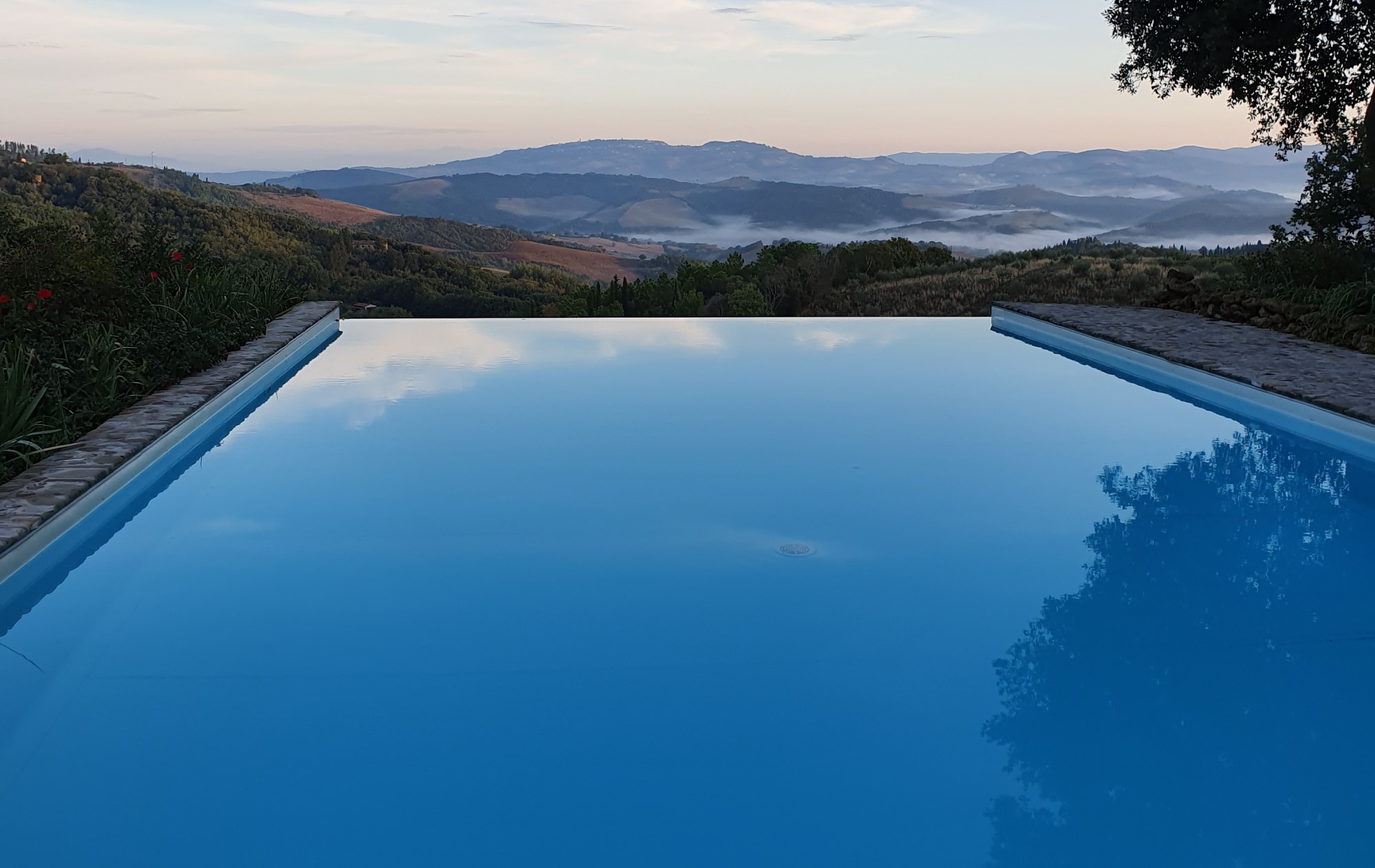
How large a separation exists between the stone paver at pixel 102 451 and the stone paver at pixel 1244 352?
6300 mm

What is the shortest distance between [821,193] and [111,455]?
54934 millimetres

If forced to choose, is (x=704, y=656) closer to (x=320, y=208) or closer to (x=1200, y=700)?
(x=1200, y=700)

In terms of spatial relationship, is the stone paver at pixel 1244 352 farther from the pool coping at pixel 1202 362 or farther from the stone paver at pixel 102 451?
the stone paver at pixel 102 451

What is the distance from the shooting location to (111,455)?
5.04 m

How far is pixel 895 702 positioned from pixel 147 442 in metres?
4.06

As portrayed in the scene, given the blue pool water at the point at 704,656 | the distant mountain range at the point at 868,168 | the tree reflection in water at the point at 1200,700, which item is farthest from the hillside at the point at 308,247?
the tree reflection in water at the point at 1200,700

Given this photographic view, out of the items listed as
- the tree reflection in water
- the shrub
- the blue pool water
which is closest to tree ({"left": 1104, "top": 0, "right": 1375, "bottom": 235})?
the blue pool water

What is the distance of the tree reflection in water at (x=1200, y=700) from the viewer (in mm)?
2457

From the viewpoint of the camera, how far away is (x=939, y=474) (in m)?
5.58

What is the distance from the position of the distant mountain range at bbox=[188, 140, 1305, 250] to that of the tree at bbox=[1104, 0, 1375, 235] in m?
13.1

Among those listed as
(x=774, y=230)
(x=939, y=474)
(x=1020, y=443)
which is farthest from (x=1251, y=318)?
(x=774, y=230)

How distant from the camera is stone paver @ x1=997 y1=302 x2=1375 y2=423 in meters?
6.60

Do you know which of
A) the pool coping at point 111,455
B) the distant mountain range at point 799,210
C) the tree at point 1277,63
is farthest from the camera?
the distant mountain range at point 799,210

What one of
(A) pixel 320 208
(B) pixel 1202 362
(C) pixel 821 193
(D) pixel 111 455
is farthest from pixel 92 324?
(A) pixel 320 208
